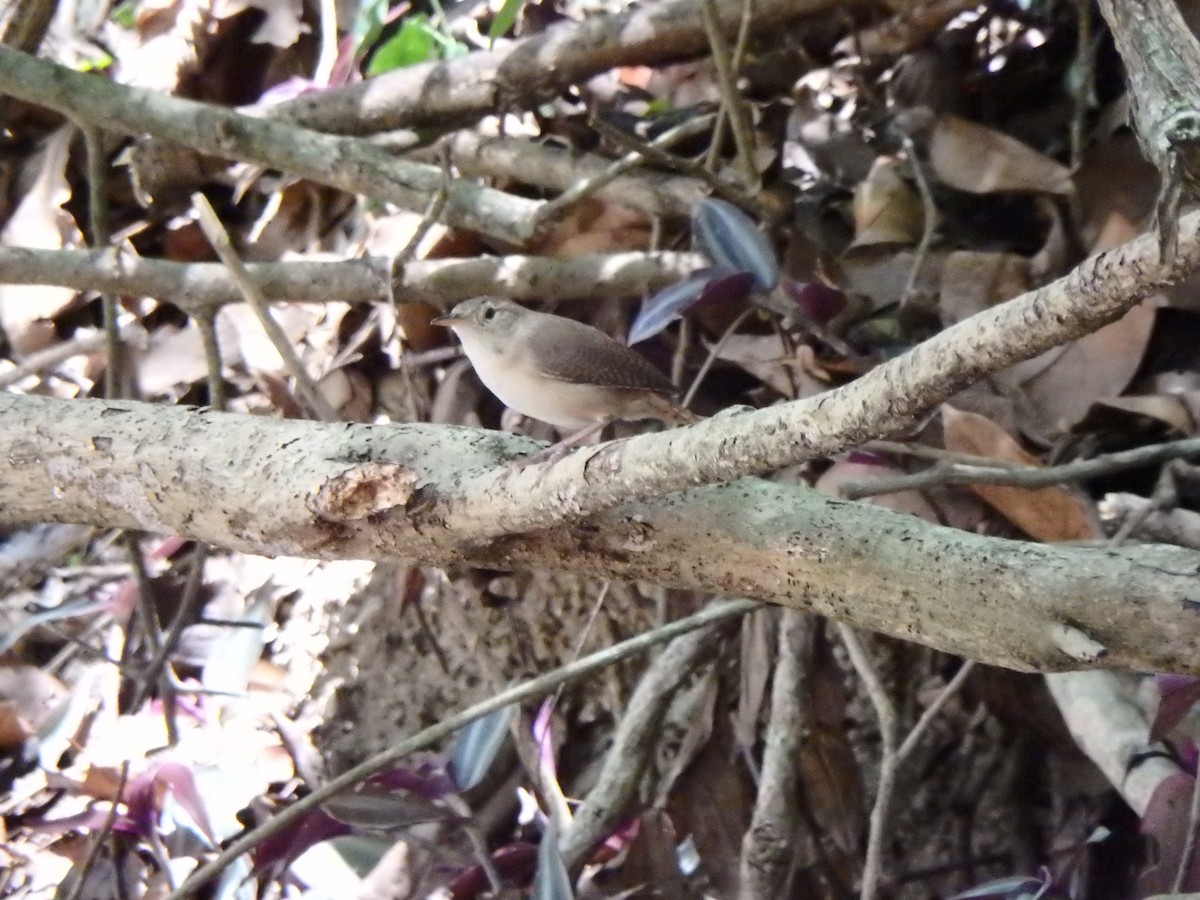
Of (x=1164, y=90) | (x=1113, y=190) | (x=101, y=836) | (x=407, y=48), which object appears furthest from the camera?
(x=407, y=48)

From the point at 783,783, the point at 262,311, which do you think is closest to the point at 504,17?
the point at 262,311

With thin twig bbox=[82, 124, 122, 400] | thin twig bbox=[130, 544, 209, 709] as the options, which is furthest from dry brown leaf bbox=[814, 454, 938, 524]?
thin twig bbox=[82, 124, 122, 400]

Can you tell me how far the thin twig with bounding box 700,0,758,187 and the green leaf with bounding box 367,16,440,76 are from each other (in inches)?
44.3

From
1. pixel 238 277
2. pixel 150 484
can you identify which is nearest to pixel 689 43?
pixel 238 277

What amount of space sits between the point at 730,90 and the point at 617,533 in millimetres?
1479

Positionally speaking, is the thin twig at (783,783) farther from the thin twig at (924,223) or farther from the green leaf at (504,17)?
the green leaf at (504,17)

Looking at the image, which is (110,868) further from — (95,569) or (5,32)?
(5,32)

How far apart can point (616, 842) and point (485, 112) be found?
6.35ft

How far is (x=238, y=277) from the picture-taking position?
2293 millimetres

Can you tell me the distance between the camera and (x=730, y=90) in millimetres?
2422

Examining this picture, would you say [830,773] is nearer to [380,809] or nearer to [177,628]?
[380,809]

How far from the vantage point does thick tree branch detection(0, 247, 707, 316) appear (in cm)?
248

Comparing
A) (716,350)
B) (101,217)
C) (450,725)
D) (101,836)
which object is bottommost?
(101,836)

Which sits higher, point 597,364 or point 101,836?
point 597,364
